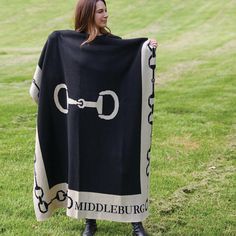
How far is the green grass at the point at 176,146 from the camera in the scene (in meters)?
5.11

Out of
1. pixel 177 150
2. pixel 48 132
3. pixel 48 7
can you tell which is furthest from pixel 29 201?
pixel 48 7

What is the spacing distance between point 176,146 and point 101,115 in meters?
3.66

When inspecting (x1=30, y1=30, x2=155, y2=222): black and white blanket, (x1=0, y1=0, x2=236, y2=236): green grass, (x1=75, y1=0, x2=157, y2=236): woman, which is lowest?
(x1=0, y1=0, x2=236, y2=236): green grass

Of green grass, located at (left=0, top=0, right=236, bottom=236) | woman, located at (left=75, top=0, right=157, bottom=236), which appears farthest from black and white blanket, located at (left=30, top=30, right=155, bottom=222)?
green grass, located at (left=0, top=0, right=236, bottom=236)

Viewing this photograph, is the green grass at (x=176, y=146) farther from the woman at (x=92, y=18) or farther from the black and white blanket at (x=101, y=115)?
the woman at (x=92, y=18)

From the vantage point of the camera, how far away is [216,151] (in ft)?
25.3

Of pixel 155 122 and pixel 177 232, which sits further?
pixel 155 122

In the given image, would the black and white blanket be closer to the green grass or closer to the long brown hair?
the long brown hair

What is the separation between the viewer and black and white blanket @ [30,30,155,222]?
14.3 feet

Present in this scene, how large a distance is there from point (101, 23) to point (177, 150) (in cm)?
363

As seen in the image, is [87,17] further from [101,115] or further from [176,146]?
[176,146]

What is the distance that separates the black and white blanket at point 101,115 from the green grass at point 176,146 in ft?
1.70

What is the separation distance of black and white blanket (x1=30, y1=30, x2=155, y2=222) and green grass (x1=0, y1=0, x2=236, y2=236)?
52 cm

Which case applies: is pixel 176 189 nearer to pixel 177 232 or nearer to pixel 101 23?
pixel 177 232
